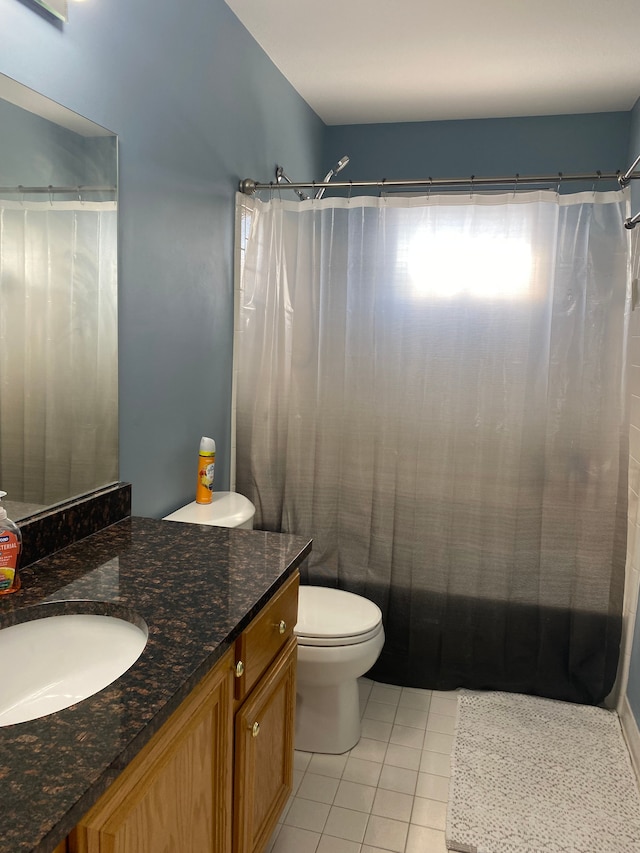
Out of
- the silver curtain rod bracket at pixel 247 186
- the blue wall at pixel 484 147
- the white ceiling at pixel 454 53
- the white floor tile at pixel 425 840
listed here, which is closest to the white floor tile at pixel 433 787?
the white floor tile at pixel 425 840

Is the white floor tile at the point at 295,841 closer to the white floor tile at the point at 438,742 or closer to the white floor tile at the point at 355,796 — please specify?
the white floor tile at the point at 355,796

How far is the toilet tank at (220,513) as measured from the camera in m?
2.10

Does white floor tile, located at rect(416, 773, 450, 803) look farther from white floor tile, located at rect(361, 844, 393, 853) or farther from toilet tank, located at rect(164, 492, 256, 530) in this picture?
toilet tank, located at rect(164, 492, 256, 530)

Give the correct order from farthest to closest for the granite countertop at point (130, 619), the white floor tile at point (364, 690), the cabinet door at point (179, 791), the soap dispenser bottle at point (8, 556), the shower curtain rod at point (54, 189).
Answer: the white floor tile at point (364, 690) < the shower curtain rod at point (54, 189) < the soap dispenser bottle at point (8, 556) < the cabinet door at point (179, 791) < the granite countertop at point (130, 619)

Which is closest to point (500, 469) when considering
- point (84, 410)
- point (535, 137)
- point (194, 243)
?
point (194, 243)

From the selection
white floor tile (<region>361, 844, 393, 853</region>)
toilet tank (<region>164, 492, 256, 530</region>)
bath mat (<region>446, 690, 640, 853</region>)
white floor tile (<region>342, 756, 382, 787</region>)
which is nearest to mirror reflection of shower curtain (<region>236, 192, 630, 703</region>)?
bath mat (<region>446, 690, 640, 853</region>)

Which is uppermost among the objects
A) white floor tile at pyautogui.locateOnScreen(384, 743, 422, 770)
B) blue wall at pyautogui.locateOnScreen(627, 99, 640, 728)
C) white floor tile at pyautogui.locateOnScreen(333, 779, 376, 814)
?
blue wall at pyautogui.locateOnScreen(627, 99, 640, 728)

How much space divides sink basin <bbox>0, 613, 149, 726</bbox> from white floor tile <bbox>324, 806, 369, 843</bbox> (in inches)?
41.2

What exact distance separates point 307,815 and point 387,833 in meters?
0.23

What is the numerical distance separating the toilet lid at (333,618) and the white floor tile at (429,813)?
0.49 meters

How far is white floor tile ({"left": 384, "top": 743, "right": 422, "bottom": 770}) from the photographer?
2.18 m

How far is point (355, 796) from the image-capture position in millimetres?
2023

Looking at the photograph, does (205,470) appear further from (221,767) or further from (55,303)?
(221,767)

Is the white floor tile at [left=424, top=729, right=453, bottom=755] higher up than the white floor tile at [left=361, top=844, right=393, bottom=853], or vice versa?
the white floor tile at [left=424, top=729, right=453, bottom=755]
